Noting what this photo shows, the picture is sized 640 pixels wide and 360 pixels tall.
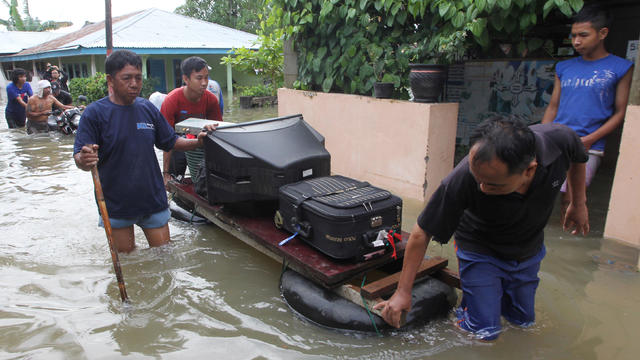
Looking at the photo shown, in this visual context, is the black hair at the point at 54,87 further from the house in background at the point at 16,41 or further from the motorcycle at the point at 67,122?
the house in background at the point at 16,41

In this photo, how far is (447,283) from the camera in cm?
313

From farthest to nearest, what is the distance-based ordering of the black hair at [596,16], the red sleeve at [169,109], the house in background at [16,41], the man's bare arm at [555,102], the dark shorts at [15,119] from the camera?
the house in background at [16,41] → the dark shorts at [15,119] → the red sleeve at [169,109] → the man's bare arm at [555,102] → the black hair at [596,16]

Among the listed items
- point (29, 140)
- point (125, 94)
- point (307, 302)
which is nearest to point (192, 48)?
point (29, 140)

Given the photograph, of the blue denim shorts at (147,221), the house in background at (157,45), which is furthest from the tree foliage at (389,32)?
the house in background at (157,45)

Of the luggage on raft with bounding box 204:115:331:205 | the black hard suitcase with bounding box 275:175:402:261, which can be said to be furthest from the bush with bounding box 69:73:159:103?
the black hard suitcase with bounding box 275:175:402:261

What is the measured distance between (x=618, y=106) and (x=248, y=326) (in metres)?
3.49

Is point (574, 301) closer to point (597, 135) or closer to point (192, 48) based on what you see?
point (597, 135)

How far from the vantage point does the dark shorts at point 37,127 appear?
1108 cm

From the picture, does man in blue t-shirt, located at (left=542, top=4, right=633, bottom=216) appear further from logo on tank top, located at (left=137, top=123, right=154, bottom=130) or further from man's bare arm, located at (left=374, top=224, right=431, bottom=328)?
logo on tank top, located at (left=137, top=123, right=154, bottom=130)

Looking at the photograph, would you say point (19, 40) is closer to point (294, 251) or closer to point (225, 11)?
point (225, 11)

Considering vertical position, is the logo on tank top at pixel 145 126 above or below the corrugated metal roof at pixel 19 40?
below

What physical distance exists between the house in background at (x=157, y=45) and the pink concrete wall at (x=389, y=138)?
1370 centimetres

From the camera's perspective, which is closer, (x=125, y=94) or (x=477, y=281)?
(x=477, y=281)

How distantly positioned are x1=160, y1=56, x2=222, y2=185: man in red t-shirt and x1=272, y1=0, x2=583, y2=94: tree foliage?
1947 millimetres
